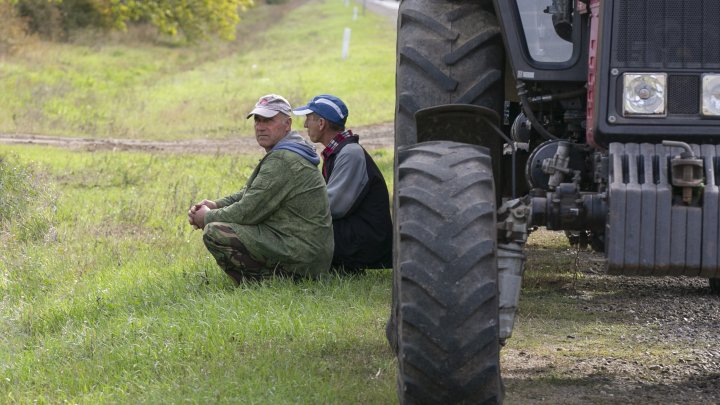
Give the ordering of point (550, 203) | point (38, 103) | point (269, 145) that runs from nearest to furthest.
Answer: point (550, 203), point (269, 145), point (38, 103)

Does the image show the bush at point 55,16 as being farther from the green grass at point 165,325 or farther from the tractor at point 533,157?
the tractor at point 533,157

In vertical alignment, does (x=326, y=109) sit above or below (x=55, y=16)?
below

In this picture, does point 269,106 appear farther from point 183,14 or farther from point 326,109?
point 183,14

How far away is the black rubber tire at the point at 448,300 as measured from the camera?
4.79m

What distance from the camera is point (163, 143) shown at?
18.9 metres

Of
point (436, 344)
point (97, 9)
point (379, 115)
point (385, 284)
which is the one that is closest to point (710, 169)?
point (436, 344)

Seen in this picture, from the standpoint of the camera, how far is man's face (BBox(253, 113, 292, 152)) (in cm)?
802

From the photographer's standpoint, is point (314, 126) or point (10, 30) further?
point (10, 30)

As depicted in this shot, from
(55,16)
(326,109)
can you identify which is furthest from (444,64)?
(55,16)

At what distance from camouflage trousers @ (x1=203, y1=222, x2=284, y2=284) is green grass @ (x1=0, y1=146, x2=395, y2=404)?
142mm

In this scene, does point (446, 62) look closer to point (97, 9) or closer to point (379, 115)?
point (379, 115)

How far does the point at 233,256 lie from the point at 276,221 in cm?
36

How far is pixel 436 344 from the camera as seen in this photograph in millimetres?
4785

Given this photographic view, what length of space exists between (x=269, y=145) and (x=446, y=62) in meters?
1.93
